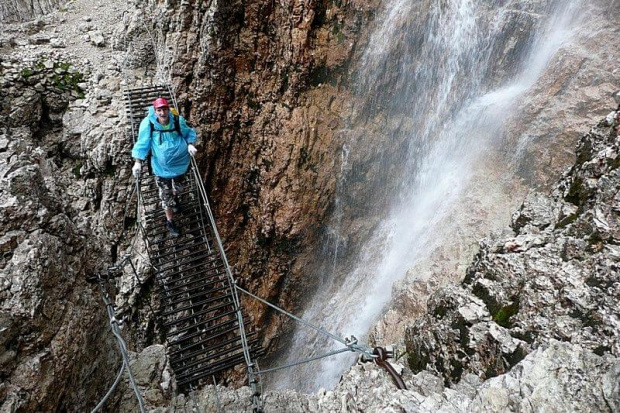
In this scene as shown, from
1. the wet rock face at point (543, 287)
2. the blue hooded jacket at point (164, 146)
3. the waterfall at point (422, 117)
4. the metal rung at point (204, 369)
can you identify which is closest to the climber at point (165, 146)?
the blue hooded jacket at point (164, 146)

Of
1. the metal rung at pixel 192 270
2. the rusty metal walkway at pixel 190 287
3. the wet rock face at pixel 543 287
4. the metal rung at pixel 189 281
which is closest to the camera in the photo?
the wet rock face at pixel 543 287

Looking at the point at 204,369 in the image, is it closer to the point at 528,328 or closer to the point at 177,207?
the point at 177,207

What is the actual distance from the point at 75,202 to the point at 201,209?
4053 mm

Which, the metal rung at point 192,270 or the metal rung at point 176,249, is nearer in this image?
the metal rung at point 192,270

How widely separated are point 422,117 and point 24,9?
47.0 feet

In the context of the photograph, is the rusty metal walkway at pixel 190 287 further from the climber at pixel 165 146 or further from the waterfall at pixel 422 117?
the waterfall at pixel 422 117

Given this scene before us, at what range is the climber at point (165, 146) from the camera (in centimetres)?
644

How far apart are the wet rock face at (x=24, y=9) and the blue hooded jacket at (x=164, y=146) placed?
10.6 meters

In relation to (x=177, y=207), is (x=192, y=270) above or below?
below

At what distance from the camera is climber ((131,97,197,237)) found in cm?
644

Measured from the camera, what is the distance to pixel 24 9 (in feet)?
45.0

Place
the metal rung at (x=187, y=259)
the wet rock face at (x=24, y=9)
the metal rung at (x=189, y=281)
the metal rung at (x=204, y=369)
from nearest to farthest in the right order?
1. the metal rung at (x=204, y=369)
2. the metal rung at (x=189, y=281)
3. the metal rung at (x=187, y=259)
4. the wet rock face at (x=24, y=9)

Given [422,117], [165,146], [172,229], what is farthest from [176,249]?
[422,117]

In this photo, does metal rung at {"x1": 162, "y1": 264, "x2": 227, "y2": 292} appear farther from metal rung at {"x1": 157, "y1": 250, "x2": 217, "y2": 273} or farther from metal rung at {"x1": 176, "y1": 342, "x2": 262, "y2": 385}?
metal rung at {"x1": 176, "y1": 342, "x2": 262, "y2": 385}
